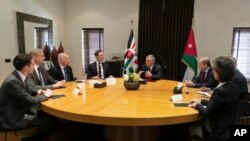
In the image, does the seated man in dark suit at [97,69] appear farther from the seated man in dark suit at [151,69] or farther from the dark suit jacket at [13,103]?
the dark suit jacket at [13,103]

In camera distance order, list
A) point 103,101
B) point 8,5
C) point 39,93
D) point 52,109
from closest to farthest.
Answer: point 52,109
point 103,101
point 39,93
point 8,5

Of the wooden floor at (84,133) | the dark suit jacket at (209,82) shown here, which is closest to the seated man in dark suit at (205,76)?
the dark suit jacket at (209,82)

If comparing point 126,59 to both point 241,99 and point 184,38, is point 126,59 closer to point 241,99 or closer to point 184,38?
point 184,38

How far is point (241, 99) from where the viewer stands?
2102 millimetres

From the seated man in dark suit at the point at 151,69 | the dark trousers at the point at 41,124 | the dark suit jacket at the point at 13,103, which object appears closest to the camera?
the dark suit jacket at the point at 13,103

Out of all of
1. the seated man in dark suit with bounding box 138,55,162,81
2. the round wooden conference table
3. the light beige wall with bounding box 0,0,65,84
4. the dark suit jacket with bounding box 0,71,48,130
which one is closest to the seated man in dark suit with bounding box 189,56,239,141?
the round wooden conference table

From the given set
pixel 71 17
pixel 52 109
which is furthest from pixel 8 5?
pixel 52 109

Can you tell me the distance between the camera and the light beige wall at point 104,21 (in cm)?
549

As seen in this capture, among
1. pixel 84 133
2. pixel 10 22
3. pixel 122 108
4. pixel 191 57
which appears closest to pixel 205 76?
pixel 191 57

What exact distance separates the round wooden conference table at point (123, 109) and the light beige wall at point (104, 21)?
286 centimetres

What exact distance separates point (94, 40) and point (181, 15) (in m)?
2.34

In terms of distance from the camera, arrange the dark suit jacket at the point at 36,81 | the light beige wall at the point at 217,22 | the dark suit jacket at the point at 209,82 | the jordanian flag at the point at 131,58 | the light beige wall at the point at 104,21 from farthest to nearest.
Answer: the light beige wall at the point at 104,21, the jordanian flag at the point at 131,58, the light beige wall at the point at 217,22, the dark suit jacket at the point at 209,82, the dark suit jacket at the point at 36,81

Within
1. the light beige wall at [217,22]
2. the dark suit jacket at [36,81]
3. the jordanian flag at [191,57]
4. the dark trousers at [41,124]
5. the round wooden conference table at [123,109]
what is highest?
the light beige wall at [217,22]

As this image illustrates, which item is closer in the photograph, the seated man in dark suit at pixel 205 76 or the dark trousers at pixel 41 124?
the dark trousers at pixel 41 124
